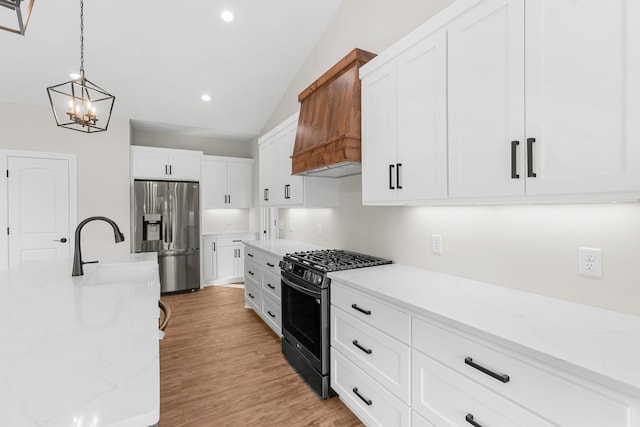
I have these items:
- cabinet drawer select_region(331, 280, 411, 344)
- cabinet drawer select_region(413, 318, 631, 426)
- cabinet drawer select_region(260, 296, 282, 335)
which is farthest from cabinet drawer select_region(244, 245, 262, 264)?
cabinet drawer select_region(413, 318, 631, 426)

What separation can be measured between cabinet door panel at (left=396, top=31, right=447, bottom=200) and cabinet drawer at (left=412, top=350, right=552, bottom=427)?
2.97 ft

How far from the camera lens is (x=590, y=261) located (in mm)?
1404

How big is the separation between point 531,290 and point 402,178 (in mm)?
931

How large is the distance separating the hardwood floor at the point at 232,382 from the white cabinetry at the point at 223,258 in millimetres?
1623

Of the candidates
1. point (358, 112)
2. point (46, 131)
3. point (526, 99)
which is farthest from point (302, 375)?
point (46, 131)

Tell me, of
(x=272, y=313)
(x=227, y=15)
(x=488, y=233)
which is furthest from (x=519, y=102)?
(x=227, y=15)

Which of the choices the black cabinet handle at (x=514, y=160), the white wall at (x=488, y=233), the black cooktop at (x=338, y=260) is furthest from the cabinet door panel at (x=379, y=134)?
the black cabinet handle at (x=514, y=160)

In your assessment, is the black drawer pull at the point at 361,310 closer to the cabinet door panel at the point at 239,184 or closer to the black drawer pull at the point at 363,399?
the black drawer pull at the point at 363,399

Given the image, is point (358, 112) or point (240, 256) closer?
point (358, 112)

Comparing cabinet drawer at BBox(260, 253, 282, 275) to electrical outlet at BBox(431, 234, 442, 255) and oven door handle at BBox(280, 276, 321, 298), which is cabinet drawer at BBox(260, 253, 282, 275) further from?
electrical outlet at BBox(431, 234, 442, 255)

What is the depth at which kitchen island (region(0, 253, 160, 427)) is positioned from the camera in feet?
2.02

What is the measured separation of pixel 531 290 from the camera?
1.62 meters

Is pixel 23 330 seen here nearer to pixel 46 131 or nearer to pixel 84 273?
pixel 84 273

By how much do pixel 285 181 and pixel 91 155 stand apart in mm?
3080
